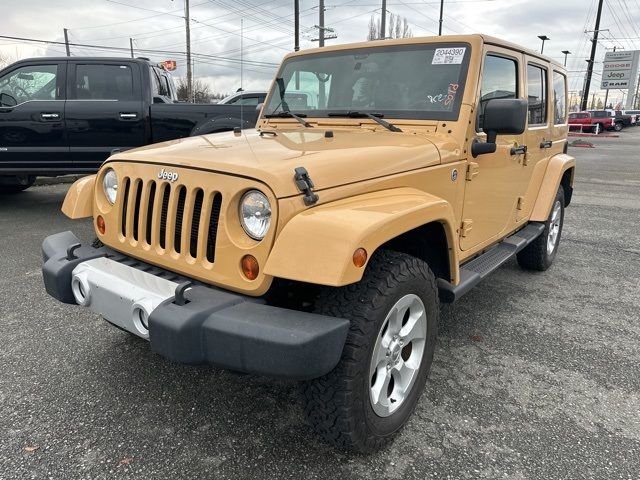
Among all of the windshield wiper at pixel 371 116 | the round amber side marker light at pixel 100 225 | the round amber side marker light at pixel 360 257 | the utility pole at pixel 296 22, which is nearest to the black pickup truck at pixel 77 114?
the windshield wiper at pixel 371 116

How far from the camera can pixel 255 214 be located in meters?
2.01

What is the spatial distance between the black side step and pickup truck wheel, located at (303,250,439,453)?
0.89 ft

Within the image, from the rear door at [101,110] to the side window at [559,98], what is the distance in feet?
16.5

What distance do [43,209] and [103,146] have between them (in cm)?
143

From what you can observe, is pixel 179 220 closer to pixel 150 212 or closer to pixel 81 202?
pixel 150 212

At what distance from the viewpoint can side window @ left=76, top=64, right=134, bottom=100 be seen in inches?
261

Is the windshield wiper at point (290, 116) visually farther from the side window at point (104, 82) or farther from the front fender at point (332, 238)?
the side window at point (104, 82)

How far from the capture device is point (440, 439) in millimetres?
2326

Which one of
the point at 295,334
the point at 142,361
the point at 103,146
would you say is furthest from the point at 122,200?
the point at 103,146

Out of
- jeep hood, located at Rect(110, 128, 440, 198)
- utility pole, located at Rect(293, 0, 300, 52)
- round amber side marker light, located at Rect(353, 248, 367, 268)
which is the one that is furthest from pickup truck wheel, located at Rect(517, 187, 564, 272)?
utility pole, located at Rect(293, 0, 300, 52)

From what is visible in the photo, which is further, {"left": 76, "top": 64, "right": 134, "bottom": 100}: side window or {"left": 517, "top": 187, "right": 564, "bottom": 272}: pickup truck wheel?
{"left": 76, "top": 64, "right": 134, "bottom": 100}: side window

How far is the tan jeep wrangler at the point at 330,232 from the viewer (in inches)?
71.9

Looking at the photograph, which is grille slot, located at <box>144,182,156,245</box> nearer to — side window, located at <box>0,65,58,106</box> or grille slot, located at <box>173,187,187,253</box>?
grille slot, located at <box>173,187,187,253</box>

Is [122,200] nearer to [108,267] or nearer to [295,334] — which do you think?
[108,267]
